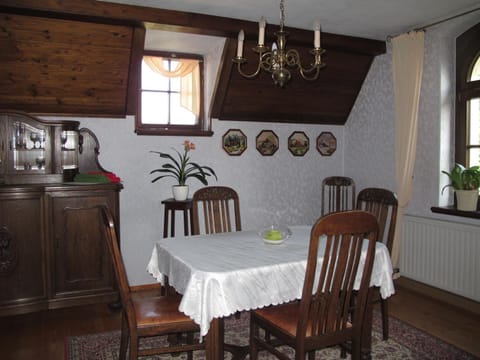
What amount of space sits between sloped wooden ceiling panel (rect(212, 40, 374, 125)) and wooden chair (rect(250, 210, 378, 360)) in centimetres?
241

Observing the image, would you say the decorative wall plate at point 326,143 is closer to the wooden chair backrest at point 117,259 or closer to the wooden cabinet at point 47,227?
the wooden cabinet at point 47,227

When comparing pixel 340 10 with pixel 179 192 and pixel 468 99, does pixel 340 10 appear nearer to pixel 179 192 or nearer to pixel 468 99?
pixel 468 99

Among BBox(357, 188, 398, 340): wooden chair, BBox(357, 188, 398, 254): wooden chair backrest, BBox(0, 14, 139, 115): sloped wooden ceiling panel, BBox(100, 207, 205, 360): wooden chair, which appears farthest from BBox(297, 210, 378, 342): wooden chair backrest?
BBox(0, 14, 139, 115): sloped wooden ceiling panel

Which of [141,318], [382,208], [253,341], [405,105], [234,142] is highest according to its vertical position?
[405,105]

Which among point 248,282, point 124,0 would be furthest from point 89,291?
point 124,0

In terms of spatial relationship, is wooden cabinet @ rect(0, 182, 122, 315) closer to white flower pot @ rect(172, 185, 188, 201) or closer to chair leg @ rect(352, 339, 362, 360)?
Answer: white flower pot @ rect(172, 185, 188, 201)

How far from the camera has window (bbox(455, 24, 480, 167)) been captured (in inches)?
144

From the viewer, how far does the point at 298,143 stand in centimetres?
475

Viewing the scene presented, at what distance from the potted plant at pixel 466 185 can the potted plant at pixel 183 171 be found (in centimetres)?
211

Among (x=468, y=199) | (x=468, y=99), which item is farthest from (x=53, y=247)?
(x=468, y=99)

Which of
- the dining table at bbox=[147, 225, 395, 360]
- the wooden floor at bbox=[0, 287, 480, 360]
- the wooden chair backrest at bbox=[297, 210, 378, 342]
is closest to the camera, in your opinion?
the wooden chair backrest at bbox=[297, 210, 378, 342]

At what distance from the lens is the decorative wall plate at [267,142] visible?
4.54 metres

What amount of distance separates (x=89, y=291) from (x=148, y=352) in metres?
1.56

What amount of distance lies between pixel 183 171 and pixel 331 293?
2.23 meters
